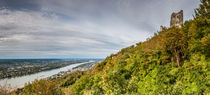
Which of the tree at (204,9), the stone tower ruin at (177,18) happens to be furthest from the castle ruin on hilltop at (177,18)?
the tree at (204,9)

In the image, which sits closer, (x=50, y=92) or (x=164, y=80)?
(x=50, y=92)

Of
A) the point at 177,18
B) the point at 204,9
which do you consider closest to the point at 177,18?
the point at 177,18

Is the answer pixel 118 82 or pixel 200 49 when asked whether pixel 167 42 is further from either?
pixel 118 82

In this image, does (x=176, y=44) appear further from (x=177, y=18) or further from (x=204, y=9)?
(x=177, y=18)

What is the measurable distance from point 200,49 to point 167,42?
239 cm

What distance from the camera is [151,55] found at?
34.8ft

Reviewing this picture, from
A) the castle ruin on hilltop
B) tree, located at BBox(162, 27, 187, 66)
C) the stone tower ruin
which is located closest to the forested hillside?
tree, located at BBox(162, 27, 187, 66)

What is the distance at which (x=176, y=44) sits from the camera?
9.25m

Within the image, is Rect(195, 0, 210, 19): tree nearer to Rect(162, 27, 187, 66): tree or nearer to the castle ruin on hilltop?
Rect(162, 27, 187, 66): tree

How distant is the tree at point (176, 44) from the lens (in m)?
9.01

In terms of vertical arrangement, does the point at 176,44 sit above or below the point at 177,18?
below

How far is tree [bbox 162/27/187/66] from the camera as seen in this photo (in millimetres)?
9008

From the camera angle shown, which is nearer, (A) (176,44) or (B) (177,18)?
(A) (176,44)

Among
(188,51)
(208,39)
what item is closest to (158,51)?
(188,51)
